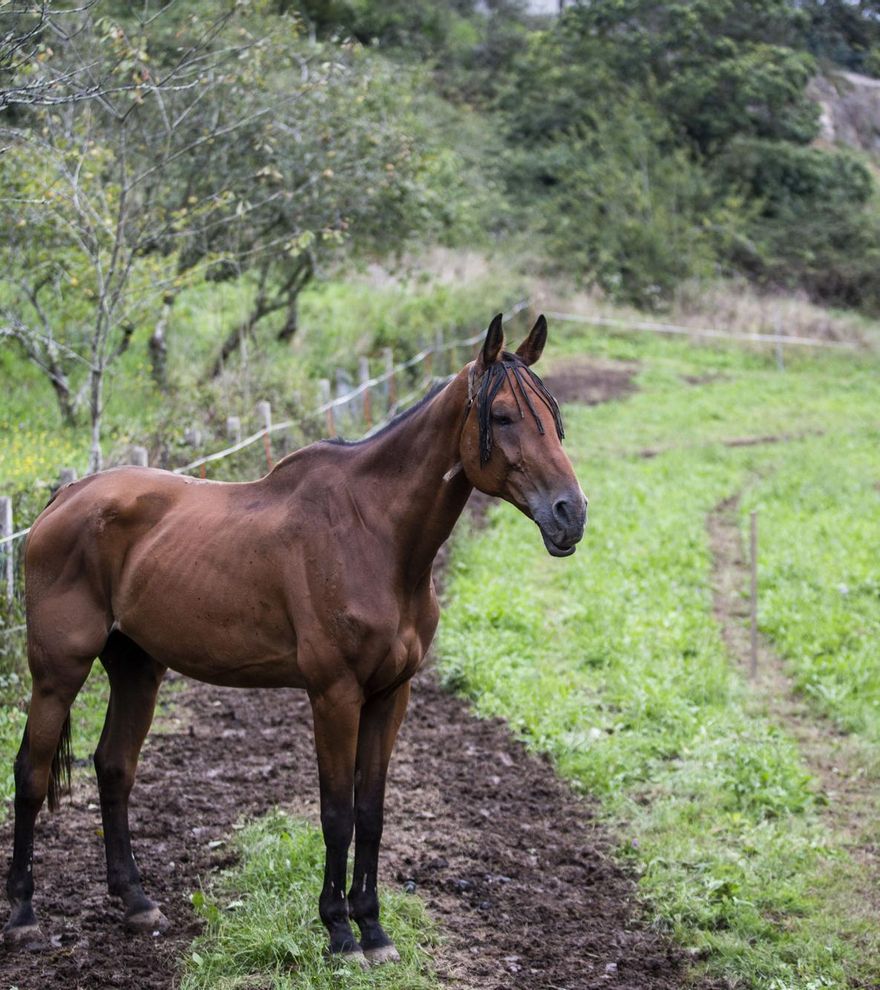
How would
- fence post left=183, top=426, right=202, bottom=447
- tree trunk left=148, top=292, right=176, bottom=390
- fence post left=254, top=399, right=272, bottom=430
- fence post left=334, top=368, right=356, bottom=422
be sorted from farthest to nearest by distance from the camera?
fence post left=334, top=368, right=356, bottom=422
tree trunk left=148, top=292, right=176, bottom=390
fence post left=254, top=399, right=272, bottom=430
fence post left=183, top=426, right=202, bottom=447

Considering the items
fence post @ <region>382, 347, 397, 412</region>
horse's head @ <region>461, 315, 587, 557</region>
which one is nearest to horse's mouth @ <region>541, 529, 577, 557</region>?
horse's head @ <region>461, 315, 587, 557</region>

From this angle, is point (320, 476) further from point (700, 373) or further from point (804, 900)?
point (700, 373)

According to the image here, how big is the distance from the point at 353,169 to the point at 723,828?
1032cm

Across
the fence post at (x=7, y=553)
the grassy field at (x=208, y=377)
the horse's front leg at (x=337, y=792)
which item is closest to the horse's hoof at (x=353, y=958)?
the horse's front leg at (x=337, y=792)

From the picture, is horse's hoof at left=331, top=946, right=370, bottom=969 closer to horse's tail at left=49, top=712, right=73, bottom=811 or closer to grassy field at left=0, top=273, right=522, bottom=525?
horse's tail at left=49, top=712, right=73, bottom=811

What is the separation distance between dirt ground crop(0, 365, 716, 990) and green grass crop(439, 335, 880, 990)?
28 cm

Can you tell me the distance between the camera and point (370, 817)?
4.40 m

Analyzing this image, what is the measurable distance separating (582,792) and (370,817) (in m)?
2.35

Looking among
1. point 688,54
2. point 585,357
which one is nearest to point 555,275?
point 585,357

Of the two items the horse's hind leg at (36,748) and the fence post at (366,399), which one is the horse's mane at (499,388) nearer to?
the horse's hind leg at (36,748)

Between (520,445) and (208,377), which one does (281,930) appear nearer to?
(520,445)

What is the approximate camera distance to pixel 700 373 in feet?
73.9

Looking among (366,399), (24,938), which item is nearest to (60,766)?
(24,938)

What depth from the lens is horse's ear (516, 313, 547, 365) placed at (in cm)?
415
